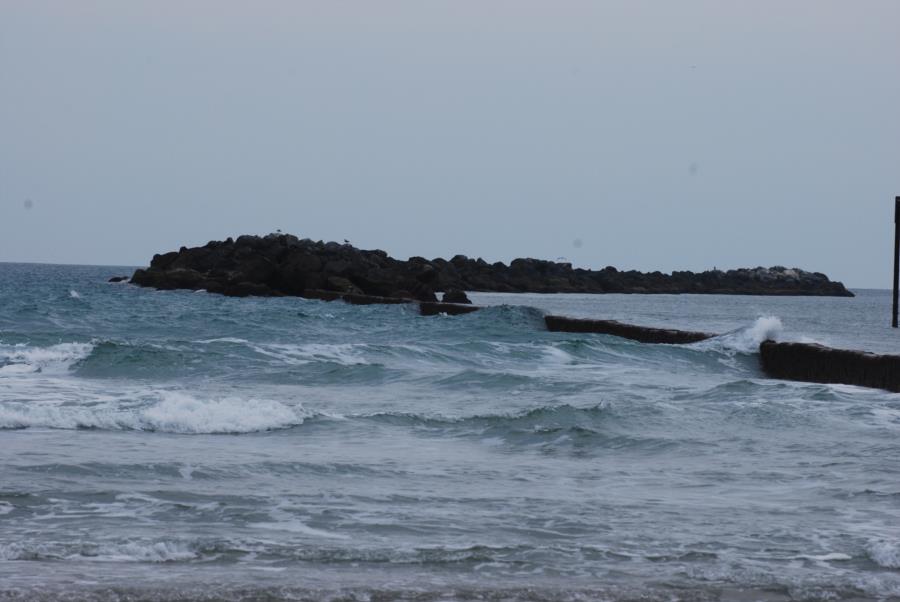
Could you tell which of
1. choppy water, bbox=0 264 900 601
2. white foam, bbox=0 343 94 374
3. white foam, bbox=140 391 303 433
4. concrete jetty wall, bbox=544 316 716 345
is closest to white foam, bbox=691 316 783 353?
concrete jetty wall, bbox=544 316 716 345

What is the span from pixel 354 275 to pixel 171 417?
3910cm

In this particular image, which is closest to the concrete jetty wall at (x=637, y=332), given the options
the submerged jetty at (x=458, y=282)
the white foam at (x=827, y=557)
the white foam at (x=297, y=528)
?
the submerged jetty at (x=458, y=282)

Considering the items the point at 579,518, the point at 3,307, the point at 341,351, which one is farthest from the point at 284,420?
the point at 3,307

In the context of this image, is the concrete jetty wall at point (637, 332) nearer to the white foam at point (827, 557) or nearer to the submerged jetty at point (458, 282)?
the submerged jetty at point (458, 282)

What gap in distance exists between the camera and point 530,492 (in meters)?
7.24

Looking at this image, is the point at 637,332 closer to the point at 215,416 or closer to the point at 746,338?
the point at 746,338

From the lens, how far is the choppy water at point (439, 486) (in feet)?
16.6

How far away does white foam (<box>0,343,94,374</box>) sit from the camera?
52.9 ft

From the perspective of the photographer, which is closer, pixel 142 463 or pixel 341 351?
pixel 142 463

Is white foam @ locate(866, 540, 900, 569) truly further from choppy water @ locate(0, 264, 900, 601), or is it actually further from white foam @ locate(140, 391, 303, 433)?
white foam @ locate(140, 391, 303, 433)

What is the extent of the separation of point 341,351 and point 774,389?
26.2 feet

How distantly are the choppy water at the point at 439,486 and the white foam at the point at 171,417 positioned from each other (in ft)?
0.11

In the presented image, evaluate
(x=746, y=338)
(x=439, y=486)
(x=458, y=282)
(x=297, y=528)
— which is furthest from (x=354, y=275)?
(x=297, y=528)

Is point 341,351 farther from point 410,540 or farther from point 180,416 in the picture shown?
point 410,540
